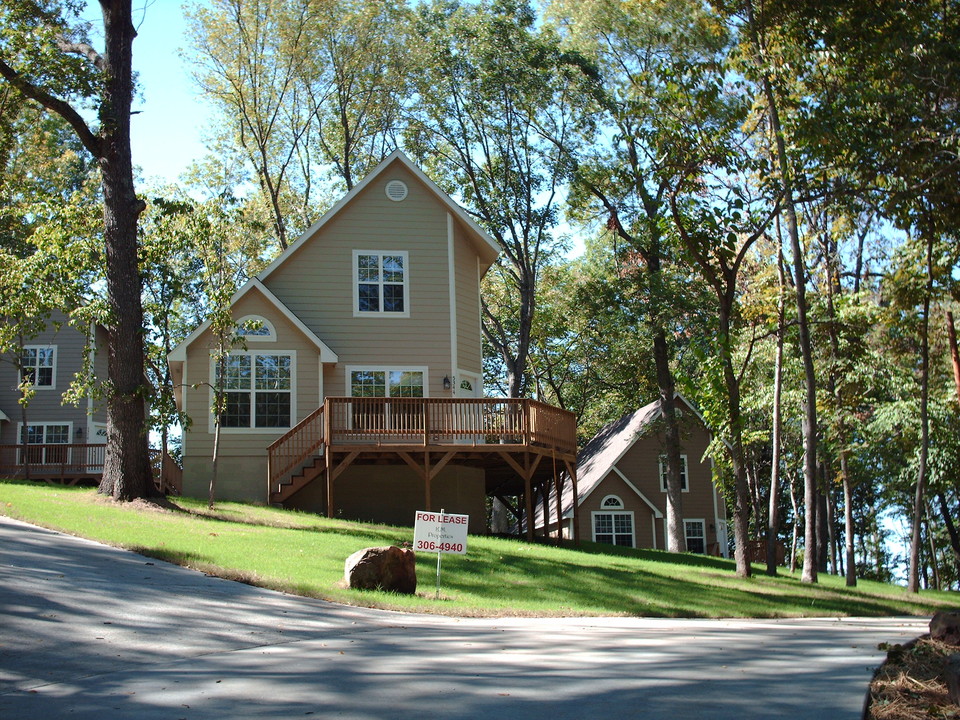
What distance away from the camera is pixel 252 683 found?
6594mm

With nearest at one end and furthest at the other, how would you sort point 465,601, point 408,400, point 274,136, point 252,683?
point 252,683 → point 465,601 → point 408,400 → point 274,136

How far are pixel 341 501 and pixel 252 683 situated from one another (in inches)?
698

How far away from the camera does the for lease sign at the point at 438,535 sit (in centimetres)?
1327

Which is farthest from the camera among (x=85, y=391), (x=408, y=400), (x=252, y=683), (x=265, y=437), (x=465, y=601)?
(x=265, y=437)

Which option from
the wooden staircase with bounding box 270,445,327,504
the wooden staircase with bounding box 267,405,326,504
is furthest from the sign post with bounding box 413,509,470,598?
the wooden staircase with bounding box 270,445,327,504

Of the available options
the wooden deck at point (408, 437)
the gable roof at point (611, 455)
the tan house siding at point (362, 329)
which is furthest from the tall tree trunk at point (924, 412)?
the tan house siding at point (362, 329)

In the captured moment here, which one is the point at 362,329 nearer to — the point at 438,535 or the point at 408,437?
the point at 408,437

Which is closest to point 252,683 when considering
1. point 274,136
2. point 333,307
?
point 333,307

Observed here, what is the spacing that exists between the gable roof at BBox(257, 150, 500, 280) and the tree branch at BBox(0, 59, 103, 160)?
6.20 metres

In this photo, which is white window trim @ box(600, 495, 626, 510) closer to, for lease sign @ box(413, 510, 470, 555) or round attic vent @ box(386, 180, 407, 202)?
round attic vent @ box(386, 180, 407, 202)

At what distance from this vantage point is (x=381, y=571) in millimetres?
12992

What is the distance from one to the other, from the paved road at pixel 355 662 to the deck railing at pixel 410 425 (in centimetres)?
1068

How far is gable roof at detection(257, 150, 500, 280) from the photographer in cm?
2473

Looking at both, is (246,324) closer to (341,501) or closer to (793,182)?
(341,501)
